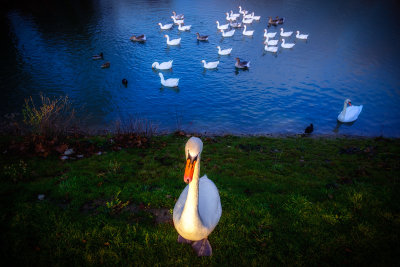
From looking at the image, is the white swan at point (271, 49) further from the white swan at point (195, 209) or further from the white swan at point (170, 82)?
the white swan at point (195, 209)

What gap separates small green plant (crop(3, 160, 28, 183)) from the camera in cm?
594

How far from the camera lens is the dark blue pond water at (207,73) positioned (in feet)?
51.6

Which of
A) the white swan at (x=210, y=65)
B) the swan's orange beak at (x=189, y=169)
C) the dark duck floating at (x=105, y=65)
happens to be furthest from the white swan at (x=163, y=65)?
the swan's orange beak at (x=189, y=169)

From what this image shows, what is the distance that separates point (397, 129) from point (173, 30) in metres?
30.3

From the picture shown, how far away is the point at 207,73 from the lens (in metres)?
21.6

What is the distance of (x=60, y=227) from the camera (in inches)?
177

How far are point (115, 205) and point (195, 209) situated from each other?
2512mm

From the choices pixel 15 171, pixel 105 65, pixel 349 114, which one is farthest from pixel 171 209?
pixel 105 65

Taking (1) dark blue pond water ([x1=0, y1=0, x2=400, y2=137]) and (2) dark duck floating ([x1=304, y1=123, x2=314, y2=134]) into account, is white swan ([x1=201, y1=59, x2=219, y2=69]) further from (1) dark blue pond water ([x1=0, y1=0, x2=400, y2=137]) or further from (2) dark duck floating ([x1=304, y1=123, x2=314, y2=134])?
(2) dark duck floating ([x1=304, y1=123, x2=314, y2=134])

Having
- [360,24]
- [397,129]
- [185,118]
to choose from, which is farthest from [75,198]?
[360,24]

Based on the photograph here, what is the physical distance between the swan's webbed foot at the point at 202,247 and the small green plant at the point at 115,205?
2073mm

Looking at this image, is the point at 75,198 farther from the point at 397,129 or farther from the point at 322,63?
the point at 322,63

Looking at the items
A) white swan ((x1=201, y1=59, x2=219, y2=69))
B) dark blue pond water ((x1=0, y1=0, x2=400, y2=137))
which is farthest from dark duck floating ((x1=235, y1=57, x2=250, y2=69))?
white swan ((x1=201, y1=59, x2=219, y2=69))

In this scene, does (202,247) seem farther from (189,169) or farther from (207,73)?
(207,73)
